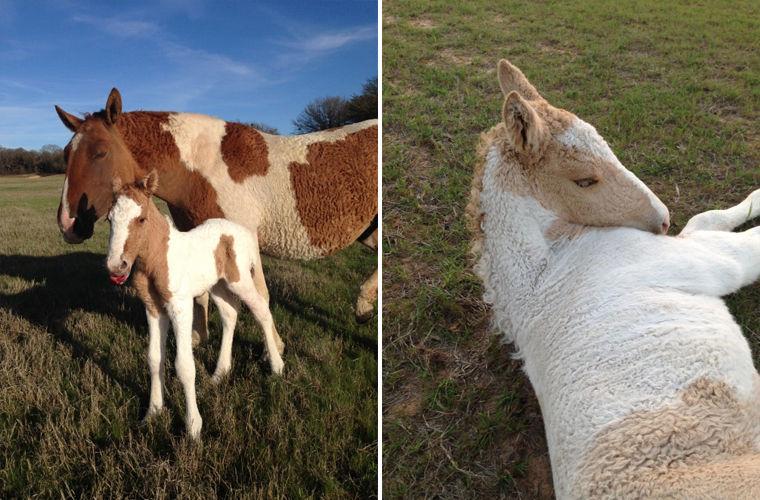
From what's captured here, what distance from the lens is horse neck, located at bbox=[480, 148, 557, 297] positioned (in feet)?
6.66

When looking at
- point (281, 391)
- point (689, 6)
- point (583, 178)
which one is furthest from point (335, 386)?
point (689, 6)

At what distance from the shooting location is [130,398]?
1.40m

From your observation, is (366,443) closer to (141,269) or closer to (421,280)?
(141,269)

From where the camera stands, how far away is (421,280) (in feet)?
9.60

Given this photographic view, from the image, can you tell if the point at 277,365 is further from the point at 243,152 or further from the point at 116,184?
the point at 243,152

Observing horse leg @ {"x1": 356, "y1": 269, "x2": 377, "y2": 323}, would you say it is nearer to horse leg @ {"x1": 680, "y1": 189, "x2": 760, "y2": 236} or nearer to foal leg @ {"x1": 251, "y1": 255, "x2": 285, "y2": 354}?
foal leg @ {"x1": 251, "y1": 255, "x2": 285, "y2": 354}

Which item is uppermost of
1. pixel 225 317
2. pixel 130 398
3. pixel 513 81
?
pixel 513 81

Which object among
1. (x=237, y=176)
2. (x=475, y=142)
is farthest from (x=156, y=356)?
(x=475, y=142)

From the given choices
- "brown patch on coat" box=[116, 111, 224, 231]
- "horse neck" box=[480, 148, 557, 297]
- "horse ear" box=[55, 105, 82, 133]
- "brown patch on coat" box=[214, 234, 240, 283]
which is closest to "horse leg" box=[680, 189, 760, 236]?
"horse neck" box=[480, 148, 557, 297]

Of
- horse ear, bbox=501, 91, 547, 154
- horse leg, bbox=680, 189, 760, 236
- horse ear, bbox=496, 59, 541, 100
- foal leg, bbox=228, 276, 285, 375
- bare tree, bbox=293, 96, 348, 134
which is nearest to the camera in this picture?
foal leg, bbox=228, 276, 285, 375

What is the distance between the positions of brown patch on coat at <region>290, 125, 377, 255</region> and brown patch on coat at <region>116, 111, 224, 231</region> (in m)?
0.36

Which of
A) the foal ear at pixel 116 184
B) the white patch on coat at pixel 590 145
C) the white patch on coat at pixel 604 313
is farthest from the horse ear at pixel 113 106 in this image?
the white patch on coat at pixel 590 145

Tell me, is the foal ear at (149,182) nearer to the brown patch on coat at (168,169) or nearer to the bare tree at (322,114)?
the brown patch on coat at (168,169)

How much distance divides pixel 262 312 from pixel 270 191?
618mm
